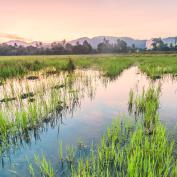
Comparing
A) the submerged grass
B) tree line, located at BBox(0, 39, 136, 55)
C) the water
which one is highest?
tree line, located at BBox(0, 39, 136, 55)

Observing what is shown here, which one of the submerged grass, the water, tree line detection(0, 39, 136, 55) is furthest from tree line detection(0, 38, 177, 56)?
the submerged grass

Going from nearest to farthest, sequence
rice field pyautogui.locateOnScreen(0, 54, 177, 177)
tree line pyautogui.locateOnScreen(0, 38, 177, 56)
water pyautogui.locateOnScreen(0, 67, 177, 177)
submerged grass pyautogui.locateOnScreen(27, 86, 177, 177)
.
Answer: submerged grass pyautogui.locateOnScreen(27, 86, 177, 177) → rice field pyautogui.locateOnScreen(0, 54, 177, 177) → water pyautogui.locateOnScreen(0, 67, 177, 177) → tree line pyautogui.locateOnScreen(0, 38, 177, 56)

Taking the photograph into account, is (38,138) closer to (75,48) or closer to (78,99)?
(78,99)

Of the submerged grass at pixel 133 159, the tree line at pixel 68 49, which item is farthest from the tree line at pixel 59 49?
the submerged grass at pixel 133 159

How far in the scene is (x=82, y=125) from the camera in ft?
29.6

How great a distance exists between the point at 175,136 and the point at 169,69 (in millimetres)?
19563

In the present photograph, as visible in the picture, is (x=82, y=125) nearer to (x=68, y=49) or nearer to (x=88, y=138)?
(x=88, y=138)

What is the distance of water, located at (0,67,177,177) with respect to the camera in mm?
6289

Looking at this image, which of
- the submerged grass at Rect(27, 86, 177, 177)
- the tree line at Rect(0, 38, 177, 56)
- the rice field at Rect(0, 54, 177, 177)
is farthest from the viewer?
the tree line at Rect(0, 38, 177, 56)

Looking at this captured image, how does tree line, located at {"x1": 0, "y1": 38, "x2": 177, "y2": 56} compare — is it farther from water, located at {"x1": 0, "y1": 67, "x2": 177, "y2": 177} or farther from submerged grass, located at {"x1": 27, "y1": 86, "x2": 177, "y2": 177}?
submerged grass, located at {"x1": 27, "y1": 86, "x2": 177, "y2": 177}

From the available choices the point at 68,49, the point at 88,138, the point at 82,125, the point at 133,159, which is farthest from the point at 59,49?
the point at 133,159

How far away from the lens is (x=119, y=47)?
452ft

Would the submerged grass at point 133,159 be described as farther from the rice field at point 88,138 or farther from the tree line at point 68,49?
the tree line at point 68,49

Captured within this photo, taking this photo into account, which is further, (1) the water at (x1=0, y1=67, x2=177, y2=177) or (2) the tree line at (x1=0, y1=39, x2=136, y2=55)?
(2) the tree line at (x1=0, y1=39, x2=136, y2=55)
